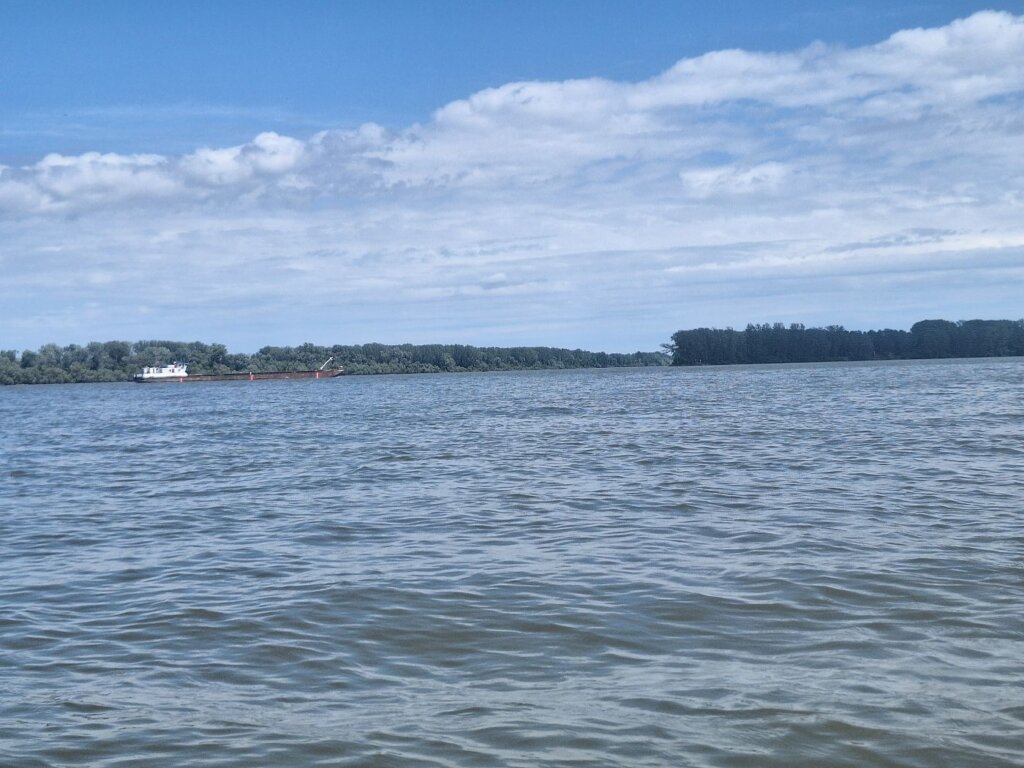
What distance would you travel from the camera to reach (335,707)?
7.07 meters

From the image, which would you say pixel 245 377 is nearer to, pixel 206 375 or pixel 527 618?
pixel 206 375

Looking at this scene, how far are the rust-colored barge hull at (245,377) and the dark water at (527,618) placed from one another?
128m

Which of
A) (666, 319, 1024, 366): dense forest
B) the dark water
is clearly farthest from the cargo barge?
the dark water

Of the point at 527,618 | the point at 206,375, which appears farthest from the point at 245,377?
the point at 527,618

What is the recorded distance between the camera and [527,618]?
9.07 m

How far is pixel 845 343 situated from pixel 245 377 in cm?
9886

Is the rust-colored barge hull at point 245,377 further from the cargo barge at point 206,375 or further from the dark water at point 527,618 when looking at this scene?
the dark water at point 527,618

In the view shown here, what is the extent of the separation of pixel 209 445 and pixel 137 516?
15.7 m

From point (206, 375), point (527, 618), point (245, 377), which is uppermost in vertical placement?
point (206, 375)

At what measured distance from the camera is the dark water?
6.45 m

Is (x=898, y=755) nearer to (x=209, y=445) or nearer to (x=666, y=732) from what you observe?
(x=666, y=732)

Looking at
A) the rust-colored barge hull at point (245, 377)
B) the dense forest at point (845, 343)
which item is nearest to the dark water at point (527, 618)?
the rust-colored barge hull at point (245, 377)

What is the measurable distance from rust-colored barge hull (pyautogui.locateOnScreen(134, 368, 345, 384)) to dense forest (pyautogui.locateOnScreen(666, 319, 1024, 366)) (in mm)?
65861

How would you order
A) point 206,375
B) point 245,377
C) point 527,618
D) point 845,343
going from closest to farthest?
point 527,618 → point 206,375 → point 245,377 → point 845,343
